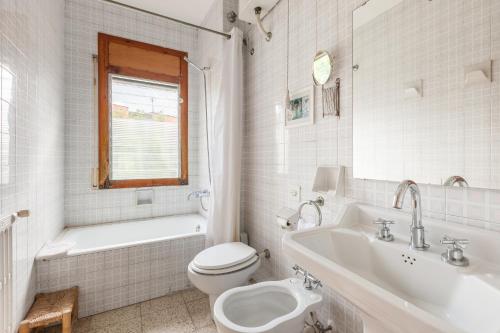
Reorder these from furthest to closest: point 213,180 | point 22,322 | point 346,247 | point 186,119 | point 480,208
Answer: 1. point 186,119
2. point 213,180
3. point 22,322
4. point 346,247
5. point 480,208

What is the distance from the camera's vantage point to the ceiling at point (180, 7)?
2.38 metres

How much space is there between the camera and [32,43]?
5.02 feet

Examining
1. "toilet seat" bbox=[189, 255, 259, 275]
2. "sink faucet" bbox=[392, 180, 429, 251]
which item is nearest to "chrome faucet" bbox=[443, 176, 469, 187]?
"sink faucet" bbox=[392, 180, 429, 251]

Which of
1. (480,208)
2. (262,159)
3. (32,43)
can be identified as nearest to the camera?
(480,208)

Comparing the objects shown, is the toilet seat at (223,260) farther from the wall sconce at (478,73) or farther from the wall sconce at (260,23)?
the wall sconce at (260,23)

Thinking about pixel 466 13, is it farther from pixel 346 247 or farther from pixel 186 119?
pixel 186 119

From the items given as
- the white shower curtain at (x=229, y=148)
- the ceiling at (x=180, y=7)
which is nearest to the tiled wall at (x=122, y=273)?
the white shower curtain at (x=229, y=148)

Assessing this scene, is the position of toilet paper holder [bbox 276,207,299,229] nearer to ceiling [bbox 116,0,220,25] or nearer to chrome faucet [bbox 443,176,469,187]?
chrome faucet [bbox 443,176,469,187]

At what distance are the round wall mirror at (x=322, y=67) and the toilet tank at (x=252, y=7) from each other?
0.66 m

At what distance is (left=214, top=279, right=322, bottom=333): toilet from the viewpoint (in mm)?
1107

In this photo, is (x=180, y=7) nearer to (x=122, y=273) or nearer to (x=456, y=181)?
(x=122, y=273)

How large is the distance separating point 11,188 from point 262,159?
5.00 ft

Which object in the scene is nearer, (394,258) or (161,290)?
(394,258)

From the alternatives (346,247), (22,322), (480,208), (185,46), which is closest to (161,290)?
(22,322)
